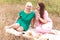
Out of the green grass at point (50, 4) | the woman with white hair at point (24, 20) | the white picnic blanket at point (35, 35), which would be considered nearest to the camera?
the white picnic blanket at point (35, 35)

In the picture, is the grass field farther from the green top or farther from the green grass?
the green top

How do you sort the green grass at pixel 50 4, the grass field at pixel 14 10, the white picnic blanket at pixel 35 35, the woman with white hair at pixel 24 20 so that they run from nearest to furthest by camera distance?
1. the white picnic blanket at pixel 35 35
2. the woman with white hair at pixel 24 20
3. the grass field at pixel 14 10
4. the green grass at pixel 50 4

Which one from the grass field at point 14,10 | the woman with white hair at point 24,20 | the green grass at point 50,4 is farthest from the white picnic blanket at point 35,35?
the green grass at point 50,4

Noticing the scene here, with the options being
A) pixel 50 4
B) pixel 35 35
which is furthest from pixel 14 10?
pixel 35 35

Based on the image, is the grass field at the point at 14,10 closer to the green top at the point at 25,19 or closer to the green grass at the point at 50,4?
the green grass at the point at 50,4

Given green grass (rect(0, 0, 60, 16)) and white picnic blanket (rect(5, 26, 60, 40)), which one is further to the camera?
green grass (rect(0, 0, 60, 16))

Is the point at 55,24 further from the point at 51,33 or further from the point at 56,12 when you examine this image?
the point at 51,33

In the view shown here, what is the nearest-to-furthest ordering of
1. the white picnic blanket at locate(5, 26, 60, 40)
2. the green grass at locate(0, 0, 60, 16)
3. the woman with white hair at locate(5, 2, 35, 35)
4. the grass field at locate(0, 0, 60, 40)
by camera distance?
1. the white picnic blanket at locate(5, 26, 60, 40)
2. the woman with white hair at locate(5, 2, 35, 35)
3. the grass field at locate(0, 0, 60, 40)
4. the green grass at locate(0, 0, 60, 16)

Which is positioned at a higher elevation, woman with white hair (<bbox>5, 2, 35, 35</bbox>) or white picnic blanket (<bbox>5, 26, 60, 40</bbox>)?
woman with white hair (<bbox>5, 2, 35, 35</bbox>)

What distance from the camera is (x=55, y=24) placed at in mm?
8617

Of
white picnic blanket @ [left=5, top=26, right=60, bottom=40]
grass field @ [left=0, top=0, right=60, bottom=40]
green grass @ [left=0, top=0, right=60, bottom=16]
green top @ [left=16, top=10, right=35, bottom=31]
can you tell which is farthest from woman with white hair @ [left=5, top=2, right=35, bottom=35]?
green grass @ [left=0, top=0, right=60, bottom=16]

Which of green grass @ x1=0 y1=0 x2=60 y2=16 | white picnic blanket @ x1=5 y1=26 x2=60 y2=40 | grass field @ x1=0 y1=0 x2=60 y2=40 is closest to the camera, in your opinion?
white picnic blanket @ x1=5 y1=26 x2=60 y2=40

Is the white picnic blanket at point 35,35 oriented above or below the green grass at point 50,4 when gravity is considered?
below

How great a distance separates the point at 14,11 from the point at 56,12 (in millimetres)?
1521
